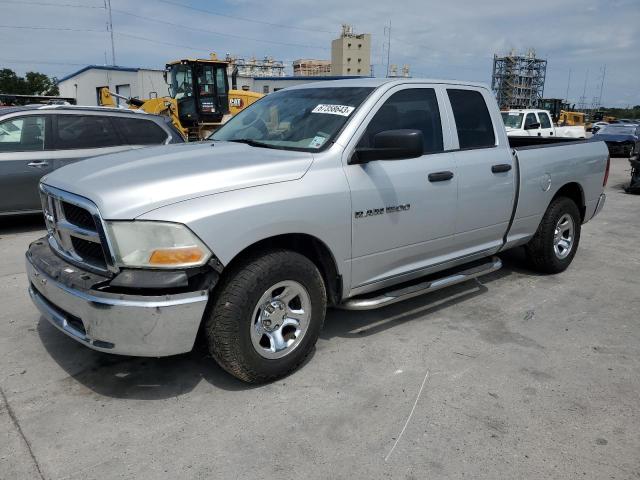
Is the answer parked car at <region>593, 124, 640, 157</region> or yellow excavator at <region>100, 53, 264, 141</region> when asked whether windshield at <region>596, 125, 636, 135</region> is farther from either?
yellow excavator at <region>100, 53, 264, 141</region>

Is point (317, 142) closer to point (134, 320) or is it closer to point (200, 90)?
point (134, 320)

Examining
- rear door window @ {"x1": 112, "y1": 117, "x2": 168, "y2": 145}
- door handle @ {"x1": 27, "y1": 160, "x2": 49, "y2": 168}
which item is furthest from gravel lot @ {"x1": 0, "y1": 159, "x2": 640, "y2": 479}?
rear door window @ {"x1": 112, "y1": 117, "x2": 168, "y2": 145}

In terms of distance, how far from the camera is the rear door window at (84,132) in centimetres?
746

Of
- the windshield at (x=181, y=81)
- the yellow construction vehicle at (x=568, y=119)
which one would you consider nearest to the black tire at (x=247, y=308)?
the windshield at (x=181, y=81)

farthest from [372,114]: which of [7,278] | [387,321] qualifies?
[7,278]

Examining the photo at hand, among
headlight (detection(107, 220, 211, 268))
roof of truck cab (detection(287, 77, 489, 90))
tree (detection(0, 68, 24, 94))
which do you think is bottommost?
headlight (detection(107, 220, 211, 268))

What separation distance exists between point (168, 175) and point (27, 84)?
68.4 m

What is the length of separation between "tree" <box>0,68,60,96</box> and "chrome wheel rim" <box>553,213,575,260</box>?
2482 inches

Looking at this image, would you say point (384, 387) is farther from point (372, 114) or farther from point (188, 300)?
point (372, 114)

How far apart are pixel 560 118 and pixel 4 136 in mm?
31640

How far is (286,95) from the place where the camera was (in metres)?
4.42

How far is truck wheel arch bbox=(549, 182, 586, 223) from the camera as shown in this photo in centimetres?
552

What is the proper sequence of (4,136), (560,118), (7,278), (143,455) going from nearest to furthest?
(143,455), (7,278), (4,136), (560,118)

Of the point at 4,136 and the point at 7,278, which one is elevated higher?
the point at 4,136
